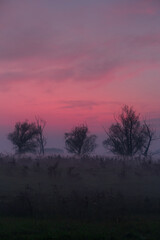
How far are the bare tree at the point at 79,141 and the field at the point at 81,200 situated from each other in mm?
24492

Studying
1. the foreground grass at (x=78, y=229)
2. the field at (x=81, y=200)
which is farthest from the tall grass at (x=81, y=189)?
the foreground grass at (x=78, y=229)

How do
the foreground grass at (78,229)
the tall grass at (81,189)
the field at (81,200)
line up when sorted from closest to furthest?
1. the foreground grass at (78,229)
2. the field at (81,200)
3. the tall grass at (81,189)

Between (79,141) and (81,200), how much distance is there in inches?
1462

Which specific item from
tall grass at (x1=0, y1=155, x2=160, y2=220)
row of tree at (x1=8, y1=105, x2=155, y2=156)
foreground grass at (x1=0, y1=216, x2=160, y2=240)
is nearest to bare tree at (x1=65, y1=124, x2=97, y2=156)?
row of tree at (x1=8, y1=105, x2=155, y2=156)

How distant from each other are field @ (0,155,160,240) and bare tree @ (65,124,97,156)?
2449cm

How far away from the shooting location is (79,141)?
5428 centimetres

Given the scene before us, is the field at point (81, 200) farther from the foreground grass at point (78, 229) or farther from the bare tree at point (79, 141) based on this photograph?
the bare tree at point (79, 141)

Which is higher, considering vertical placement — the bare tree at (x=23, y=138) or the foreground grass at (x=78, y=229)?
the bare tree at (x=23, y=138)

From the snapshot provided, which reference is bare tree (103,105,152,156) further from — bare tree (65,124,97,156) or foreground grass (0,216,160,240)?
foreground grass (0,216,160,240)

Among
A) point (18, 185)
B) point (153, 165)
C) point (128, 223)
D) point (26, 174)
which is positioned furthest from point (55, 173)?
point (128, 223)

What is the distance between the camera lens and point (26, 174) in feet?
79.5

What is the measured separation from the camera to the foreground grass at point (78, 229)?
38.2 feet

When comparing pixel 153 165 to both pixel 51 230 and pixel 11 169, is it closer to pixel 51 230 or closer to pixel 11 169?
pixel 11 169

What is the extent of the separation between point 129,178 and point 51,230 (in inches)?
500
